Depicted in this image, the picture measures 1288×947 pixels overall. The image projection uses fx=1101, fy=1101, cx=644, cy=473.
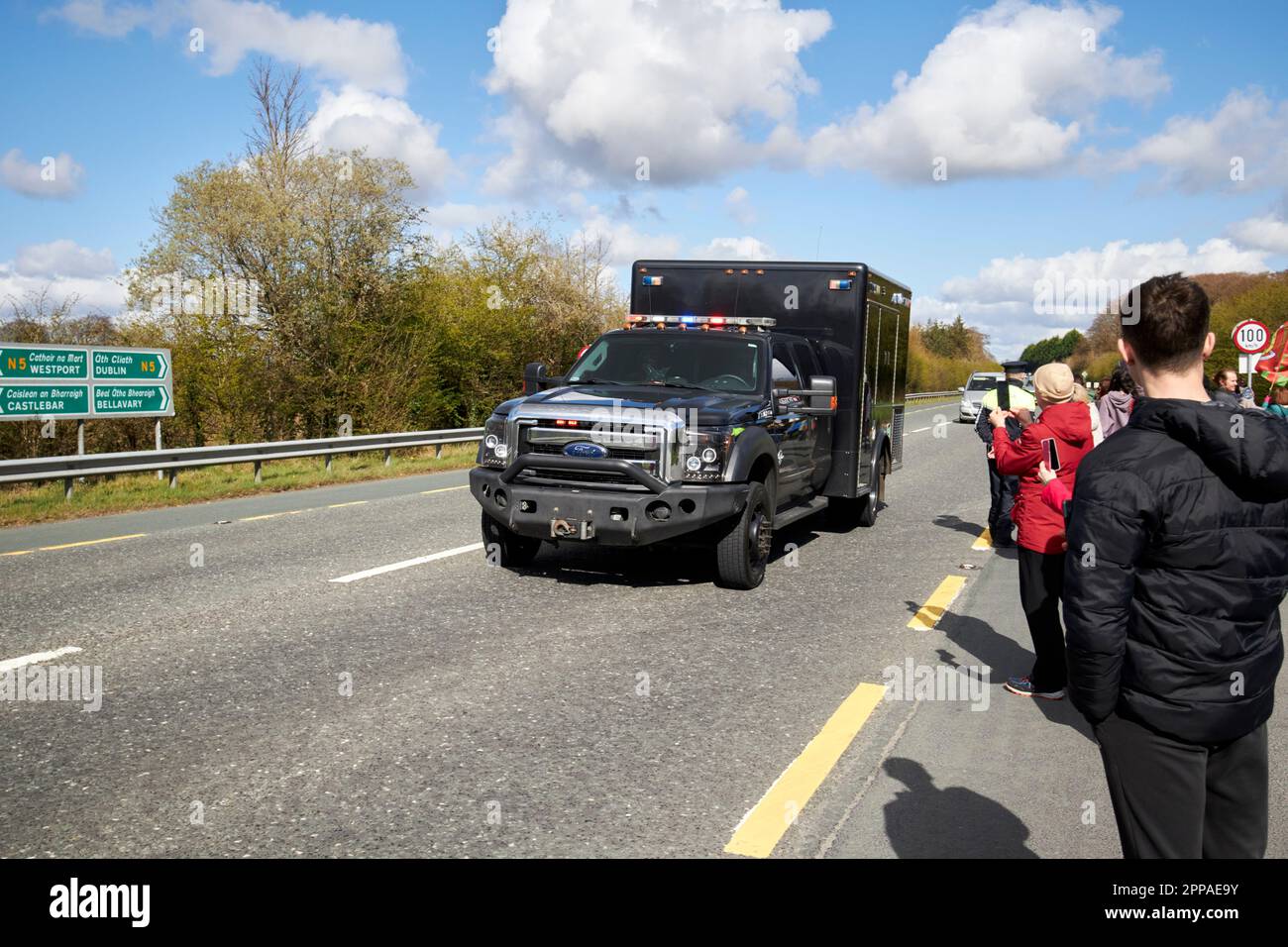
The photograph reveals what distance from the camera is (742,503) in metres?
8.27

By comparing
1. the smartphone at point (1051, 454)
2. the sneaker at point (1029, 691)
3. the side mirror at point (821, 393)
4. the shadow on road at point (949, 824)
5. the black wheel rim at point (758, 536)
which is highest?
the side mirror at point (821, 393)

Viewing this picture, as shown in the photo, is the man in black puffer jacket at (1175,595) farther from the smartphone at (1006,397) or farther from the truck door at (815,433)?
the truck door at (815,433)

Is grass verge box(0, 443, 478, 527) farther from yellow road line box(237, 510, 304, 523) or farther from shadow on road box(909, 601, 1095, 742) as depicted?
shadow on road box(909, 601, 1095, 742)

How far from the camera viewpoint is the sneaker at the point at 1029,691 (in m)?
5.93

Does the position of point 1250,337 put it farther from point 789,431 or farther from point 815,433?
point 789,431

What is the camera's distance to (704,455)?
8.20 metres

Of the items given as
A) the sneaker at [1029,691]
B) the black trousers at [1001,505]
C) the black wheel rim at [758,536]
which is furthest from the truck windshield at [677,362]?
the sneaker at [1029,691]

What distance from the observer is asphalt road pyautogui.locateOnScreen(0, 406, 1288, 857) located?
400 cm

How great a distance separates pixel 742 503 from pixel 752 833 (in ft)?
14.6

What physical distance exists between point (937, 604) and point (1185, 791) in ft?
19.3

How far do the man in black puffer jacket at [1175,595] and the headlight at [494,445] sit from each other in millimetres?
6364

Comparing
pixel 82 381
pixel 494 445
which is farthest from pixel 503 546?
pixel 82 381
